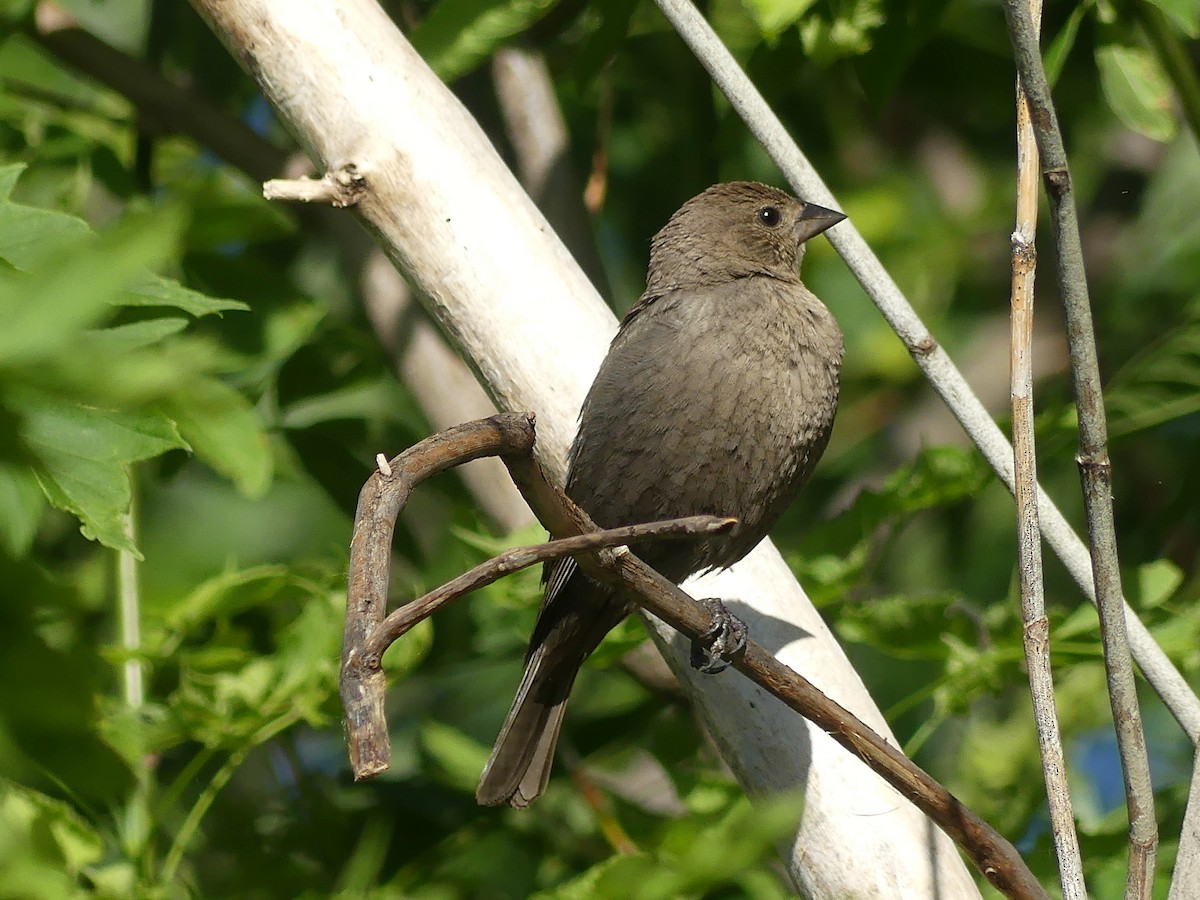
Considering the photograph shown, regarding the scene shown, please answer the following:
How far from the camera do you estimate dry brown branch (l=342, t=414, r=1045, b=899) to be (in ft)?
5.01

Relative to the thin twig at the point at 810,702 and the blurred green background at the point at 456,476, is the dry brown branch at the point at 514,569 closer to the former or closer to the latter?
the thin twig at the point at 810,702

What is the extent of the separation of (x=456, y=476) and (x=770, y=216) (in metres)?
1.26

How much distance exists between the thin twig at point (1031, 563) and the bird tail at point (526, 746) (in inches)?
56.8

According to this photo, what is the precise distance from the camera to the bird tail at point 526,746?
340 cm

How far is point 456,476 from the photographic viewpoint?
4.37 meters

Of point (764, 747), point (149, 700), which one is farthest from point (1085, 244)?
point (149, 700)

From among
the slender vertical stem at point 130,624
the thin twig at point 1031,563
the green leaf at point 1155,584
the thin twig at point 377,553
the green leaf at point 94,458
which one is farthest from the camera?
the slender vertical stem at point 130,624

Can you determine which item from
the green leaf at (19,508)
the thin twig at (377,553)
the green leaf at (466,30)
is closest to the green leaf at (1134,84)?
the green leaf at (466,30)

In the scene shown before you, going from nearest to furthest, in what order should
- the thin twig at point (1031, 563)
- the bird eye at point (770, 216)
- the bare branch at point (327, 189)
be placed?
1. the thin twig at point (1031, 563)
2. the bare branch at point (327, 189)
3. the bird eye at point (770, 216)

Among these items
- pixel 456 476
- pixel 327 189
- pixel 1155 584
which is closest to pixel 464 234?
pixel 327 189

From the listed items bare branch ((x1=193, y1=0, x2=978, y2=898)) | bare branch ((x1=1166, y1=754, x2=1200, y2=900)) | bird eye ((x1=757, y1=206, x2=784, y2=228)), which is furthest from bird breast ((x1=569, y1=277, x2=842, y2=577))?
bare branch ((x1=1166, y1=754, x2=1200, y2=900))

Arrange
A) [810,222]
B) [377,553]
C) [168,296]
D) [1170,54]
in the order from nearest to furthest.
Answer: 1. [377,553]
2. [168,296]
3. [1170,54]
4. [810,222]

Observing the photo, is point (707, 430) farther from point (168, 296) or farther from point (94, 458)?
point (94, 458)

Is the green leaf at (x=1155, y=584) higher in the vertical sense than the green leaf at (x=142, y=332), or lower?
lower
